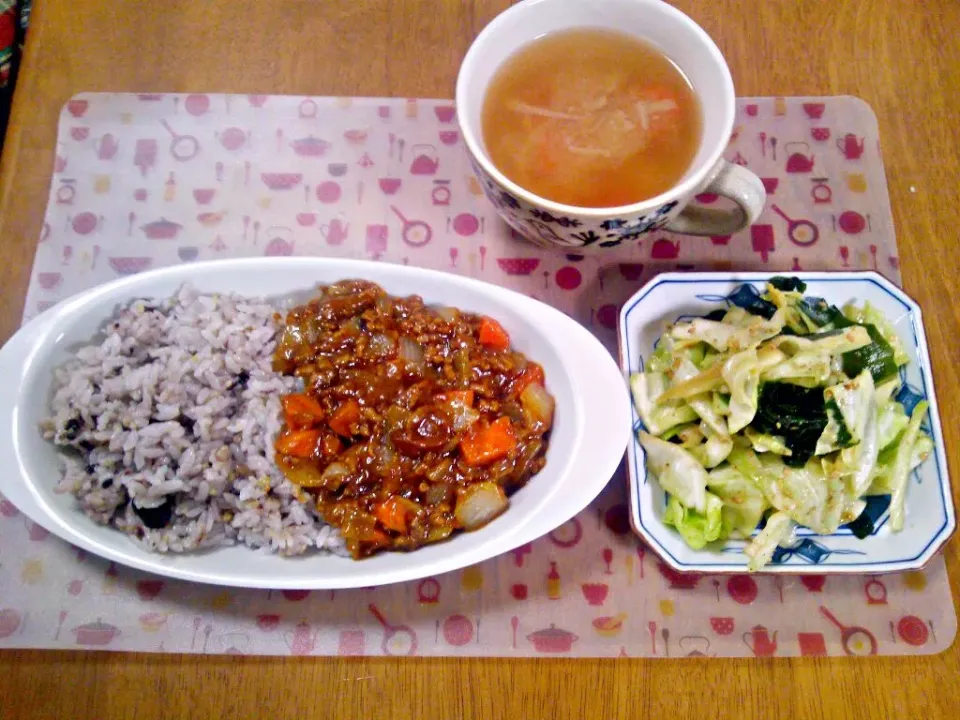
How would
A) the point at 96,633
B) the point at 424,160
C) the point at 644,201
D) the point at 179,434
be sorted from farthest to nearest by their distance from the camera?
1. the point at 424,160
2. the point at 96,633
3. the point at 179,434
4. the point at 644,201

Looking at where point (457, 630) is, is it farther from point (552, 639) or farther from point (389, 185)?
point (389, 185)

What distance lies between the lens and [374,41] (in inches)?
88.9

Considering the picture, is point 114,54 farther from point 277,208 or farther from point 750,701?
point 750,701

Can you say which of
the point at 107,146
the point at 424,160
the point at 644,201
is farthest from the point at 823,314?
the point at 107,146

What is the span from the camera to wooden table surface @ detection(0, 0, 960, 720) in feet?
5.57

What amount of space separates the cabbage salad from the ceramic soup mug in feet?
1.05

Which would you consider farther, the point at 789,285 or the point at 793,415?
the point at 789,285

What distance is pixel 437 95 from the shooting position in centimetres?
221

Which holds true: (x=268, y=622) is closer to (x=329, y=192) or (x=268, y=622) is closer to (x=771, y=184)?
(x=329, y=192)

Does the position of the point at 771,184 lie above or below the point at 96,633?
above

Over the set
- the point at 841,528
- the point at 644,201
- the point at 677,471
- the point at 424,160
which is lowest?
the point at 841,528

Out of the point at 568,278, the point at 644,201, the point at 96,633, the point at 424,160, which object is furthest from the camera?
the point at 424,160

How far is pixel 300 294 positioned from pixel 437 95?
884 mm

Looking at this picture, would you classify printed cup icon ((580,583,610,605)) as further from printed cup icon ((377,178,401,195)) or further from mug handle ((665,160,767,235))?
printed cup icon ((377,178,401,195))
